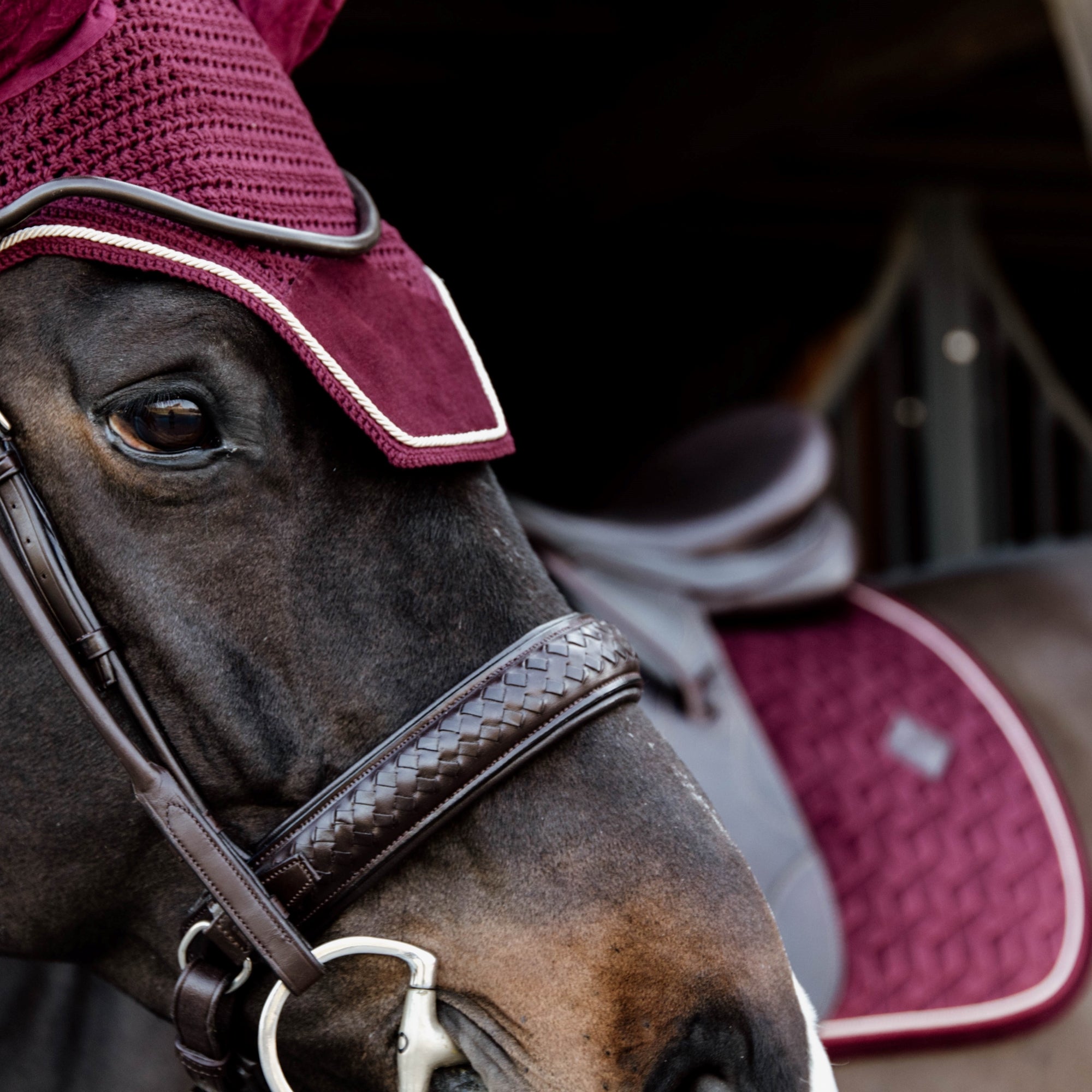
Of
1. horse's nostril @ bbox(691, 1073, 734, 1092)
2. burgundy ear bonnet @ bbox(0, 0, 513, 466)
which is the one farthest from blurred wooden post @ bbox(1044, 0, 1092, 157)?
horse's nostril @ bbox(691, 1073, 734, 1092)

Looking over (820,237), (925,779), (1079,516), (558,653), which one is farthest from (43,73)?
(820,237)

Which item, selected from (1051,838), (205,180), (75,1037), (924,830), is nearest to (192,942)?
(75,1037)

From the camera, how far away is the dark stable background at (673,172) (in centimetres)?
280

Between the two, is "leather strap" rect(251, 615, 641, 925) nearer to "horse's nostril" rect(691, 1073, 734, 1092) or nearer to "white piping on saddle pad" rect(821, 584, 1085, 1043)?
"horse's nostril" rect(691, 1073, 734, 1092)

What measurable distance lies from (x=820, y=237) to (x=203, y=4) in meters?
4.19

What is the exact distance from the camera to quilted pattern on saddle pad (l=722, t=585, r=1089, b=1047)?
139 centimetres

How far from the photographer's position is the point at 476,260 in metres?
4.25

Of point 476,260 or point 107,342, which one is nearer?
point 107,342

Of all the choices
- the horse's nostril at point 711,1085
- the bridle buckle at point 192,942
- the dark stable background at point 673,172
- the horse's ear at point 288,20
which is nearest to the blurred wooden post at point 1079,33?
the dark stable background at point 673,172

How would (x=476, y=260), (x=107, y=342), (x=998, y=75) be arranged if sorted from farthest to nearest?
(x=476, y=260) → (x=998, y=75) → (x=107, y=342)

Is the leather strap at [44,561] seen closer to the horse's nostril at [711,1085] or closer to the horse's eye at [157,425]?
the horse's eye at [157,425]

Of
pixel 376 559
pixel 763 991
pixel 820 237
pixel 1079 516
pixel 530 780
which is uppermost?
pixel 376 559

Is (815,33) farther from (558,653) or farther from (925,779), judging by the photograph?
(558,653)

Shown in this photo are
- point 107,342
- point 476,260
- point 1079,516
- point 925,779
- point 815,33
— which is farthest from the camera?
point 476,260
